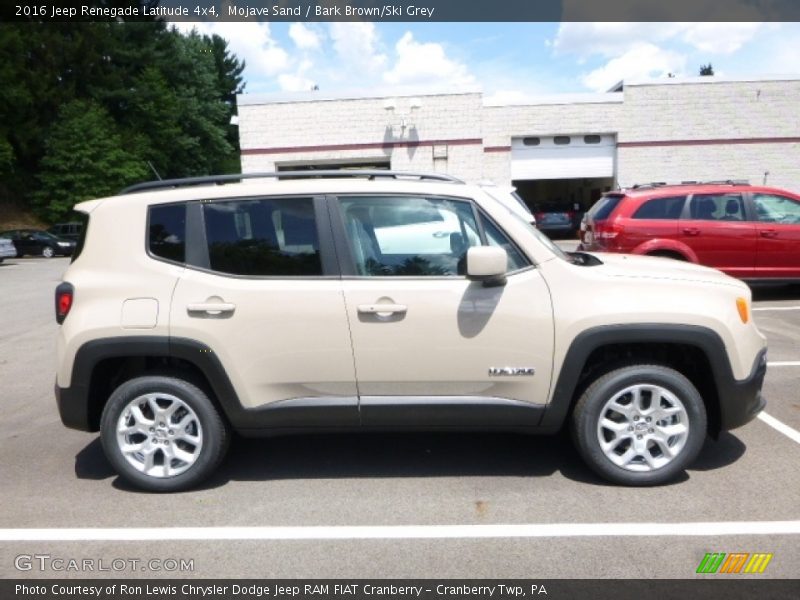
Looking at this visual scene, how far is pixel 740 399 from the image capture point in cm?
420

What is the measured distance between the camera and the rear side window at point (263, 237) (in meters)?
4.32

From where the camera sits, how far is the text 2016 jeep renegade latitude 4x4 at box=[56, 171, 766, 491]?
13.7 feet

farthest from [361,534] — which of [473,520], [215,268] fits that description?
[215,268]

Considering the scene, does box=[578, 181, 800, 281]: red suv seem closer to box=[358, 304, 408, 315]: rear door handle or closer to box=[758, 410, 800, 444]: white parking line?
box=[758, 410, 800, 444]: white parking line

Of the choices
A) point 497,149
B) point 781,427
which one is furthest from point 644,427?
point 497,149

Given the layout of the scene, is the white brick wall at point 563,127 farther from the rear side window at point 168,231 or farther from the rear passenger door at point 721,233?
the rear side window at point 168,231

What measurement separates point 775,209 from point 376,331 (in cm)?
853

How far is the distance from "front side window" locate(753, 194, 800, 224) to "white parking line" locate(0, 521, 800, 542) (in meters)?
7.78

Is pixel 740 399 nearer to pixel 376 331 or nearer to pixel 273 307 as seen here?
pixel 376 331

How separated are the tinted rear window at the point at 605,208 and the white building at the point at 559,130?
646 inches

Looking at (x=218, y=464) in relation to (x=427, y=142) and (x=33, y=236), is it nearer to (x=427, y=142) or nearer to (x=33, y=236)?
(x=427, y=142)

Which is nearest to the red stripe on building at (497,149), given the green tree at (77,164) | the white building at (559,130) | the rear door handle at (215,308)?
the white building at (559,130)
